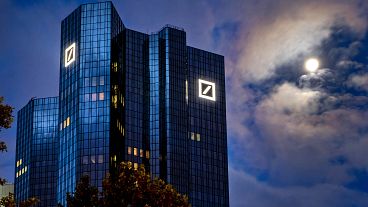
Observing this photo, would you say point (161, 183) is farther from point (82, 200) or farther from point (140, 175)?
point (82, 200)

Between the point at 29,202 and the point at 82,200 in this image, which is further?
the point at 82,200

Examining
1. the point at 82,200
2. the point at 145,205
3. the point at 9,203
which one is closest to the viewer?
the point at 9,203

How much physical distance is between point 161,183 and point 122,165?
16.1 feet

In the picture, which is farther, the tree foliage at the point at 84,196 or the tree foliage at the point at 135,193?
the tree foliage at the point at 84,196

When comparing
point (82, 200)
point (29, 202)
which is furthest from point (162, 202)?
point (29, 202)

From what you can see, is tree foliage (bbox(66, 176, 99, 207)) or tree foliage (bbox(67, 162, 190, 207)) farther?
tree foliage (bbox(66, 176, 99, 207))

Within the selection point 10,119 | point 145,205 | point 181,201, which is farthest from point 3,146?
point 181,201

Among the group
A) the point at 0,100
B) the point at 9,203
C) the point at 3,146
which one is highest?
the point at 0,100

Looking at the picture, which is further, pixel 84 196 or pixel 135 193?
pixel 84 196

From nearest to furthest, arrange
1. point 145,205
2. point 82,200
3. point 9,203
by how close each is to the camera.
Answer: point 9,203 < point 145,205 < point 82,200

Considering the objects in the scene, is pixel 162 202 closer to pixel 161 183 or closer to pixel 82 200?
pixel 161 183

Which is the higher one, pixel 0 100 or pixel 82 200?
pixel 0 100

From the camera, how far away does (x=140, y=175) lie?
246 feet

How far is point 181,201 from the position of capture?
76.1m
